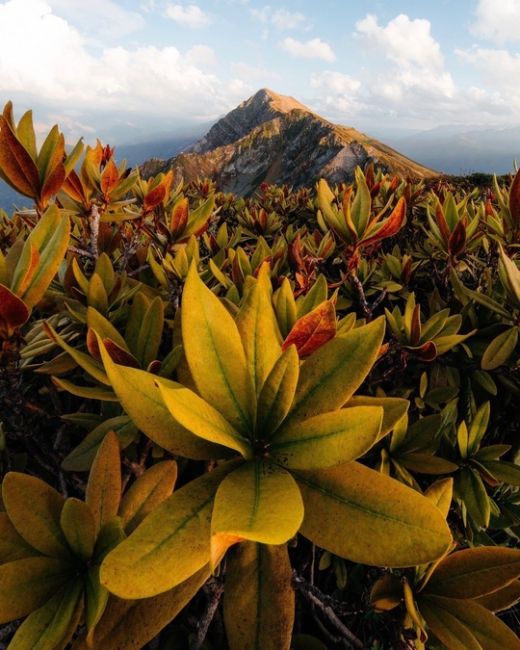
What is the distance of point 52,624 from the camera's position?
2.65ft

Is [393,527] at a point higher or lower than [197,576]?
higher

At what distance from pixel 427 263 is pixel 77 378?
8.57ft

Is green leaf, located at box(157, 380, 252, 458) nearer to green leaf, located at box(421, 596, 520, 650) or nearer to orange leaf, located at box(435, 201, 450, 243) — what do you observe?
green leaf, located at box(421, 596, 520, 650)

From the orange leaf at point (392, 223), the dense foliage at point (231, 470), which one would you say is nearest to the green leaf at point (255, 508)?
the dense foliage at point (231, 470)

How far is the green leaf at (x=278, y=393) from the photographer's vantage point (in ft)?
2.62

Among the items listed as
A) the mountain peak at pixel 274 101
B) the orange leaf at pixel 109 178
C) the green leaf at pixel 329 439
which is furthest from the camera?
the mountain peak at pixel 274 101

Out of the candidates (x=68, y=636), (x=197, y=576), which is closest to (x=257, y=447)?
(x=197, y=576)

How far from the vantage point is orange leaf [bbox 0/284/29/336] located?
959mm

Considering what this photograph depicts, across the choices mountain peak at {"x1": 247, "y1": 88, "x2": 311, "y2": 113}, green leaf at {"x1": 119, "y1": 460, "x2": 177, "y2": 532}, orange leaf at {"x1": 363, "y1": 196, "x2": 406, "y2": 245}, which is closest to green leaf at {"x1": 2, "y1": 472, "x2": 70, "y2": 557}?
green leaf at {"x1": 119, "y1": 460, "x2": 177, "y2": 532}

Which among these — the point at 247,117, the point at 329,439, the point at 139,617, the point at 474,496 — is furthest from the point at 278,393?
the point at 247,117

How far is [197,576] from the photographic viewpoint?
2.74 feet

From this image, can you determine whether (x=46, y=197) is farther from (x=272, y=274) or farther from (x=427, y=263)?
(x=427, y=263)

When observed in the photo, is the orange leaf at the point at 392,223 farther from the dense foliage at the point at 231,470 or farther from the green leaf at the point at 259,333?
the green leaf at the point at 259,333

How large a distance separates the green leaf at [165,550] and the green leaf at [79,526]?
0.83 ft
